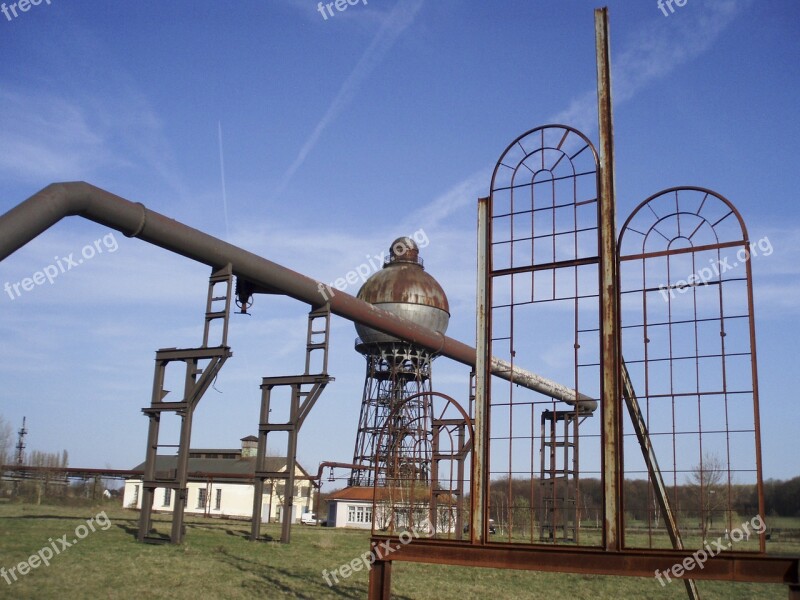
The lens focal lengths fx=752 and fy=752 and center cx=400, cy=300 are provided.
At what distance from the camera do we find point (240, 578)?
1170 centimetres

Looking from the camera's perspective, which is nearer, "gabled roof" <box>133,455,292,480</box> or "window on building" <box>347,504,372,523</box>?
"window on building" <box>347,504,372,523</box>

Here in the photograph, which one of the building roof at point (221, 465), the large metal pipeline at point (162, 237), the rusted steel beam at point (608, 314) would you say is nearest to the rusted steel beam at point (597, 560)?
the rusted steel beam at point (608, 314)

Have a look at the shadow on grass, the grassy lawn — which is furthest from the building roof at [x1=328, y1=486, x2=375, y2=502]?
the shadow on grass

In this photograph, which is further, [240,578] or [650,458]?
[240,578]

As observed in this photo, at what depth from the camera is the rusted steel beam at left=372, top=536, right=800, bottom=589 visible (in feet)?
20.8

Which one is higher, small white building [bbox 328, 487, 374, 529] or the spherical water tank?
the spherical water tank

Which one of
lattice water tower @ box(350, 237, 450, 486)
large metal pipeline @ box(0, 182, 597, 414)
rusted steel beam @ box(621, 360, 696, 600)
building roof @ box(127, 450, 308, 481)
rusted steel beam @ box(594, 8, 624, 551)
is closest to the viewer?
rusted steel beam @ box(594, 8, 624, 551)

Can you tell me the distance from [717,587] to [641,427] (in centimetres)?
716

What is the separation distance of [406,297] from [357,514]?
36.7ft

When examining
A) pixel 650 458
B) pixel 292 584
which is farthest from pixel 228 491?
pixel 650 458

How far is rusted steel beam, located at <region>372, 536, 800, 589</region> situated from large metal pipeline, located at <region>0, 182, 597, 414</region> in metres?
2.58

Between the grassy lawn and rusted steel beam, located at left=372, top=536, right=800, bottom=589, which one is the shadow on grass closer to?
the grassy lawn

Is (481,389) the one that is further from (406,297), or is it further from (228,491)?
(228,491)

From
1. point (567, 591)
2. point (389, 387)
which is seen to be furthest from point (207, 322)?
point (389, 387)
